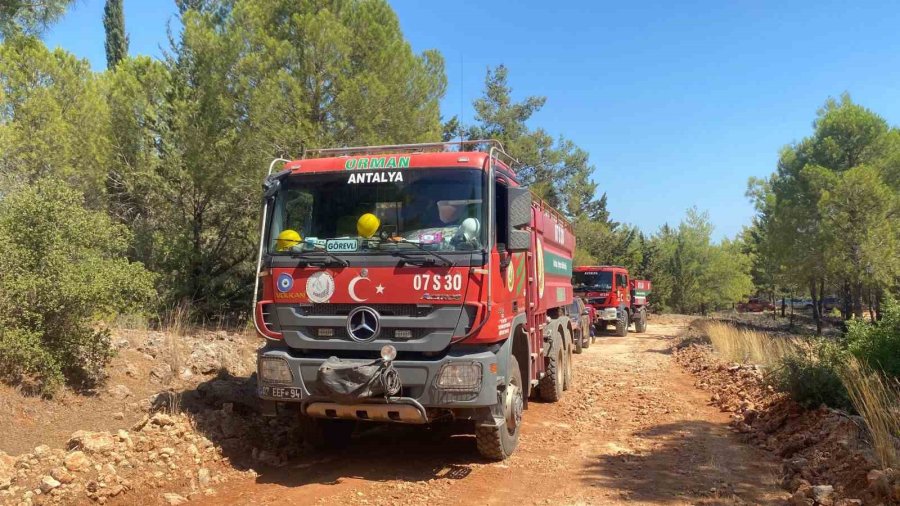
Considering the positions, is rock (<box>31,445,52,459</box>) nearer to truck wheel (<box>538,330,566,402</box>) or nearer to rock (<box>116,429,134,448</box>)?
rock (<box>116,429,134,448</box>)

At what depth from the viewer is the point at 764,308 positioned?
2248 inches

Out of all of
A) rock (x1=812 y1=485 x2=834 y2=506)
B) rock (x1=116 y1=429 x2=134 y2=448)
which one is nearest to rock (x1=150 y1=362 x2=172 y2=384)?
rock (x1=116 y1=429 x2=134 y2=448)

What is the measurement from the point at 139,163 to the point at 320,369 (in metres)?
11.3

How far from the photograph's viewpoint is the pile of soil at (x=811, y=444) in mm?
4586

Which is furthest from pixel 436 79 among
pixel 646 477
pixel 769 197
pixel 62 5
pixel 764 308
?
pixel 764 308

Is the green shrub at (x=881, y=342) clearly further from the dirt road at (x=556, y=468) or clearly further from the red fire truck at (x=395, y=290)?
the red fire truck at (x=395, y=290)

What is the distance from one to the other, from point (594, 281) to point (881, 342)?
1554 cm

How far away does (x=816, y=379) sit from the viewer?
7625 mm

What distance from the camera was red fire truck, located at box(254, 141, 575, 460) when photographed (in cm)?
534

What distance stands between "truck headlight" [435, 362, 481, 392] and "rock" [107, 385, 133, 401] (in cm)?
448

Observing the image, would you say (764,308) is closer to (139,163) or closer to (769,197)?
(769,197)

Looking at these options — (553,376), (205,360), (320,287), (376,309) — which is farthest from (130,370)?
(553,376)

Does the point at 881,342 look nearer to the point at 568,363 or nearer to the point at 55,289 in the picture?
the point at 568,363

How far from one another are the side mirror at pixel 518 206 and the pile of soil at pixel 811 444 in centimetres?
318
